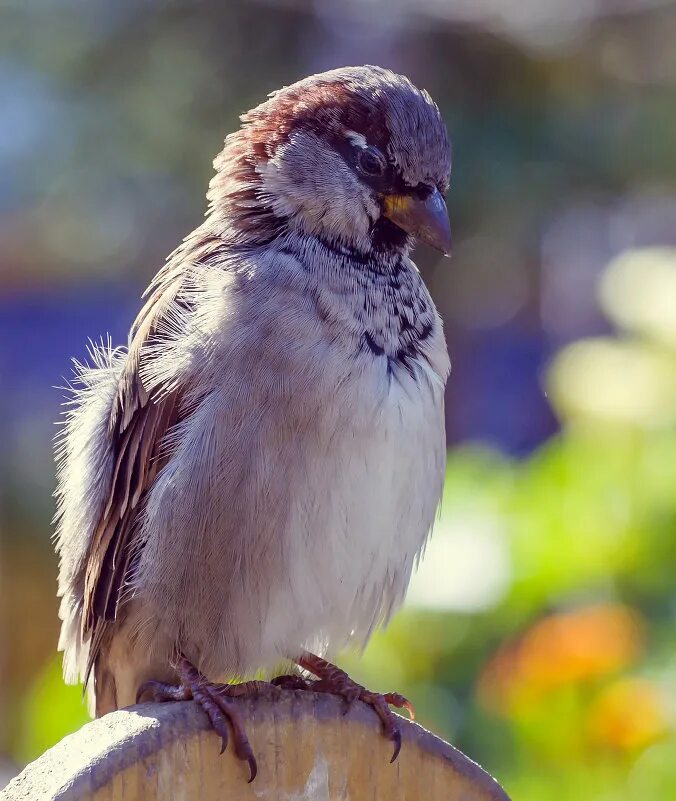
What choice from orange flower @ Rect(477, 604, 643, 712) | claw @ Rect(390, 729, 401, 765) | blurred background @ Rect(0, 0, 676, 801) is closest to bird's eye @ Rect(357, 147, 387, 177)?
claw @ Rect(390, 729, 401, 765)

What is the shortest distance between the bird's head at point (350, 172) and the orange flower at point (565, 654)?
5.41 feet

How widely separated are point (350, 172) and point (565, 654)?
1.86m

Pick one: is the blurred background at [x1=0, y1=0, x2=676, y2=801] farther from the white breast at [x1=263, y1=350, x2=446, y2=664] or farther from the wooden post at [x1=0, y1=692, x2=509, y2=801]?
the wooden post at [x1=0, y1=692, x2=509, y2=801]

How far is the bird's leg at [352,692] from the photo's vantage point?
188 cm

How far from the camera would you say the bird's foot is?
5.62ft

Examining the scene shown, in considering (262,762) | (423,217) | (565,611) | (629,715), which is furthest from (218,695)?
(565,611)

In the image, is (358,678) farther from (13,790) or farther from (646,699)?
(13,790)

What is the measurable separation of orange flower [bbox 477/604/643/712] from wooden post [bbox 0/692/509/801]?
6.12ft

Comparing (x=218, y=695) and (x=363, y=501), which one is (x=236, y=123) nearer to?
(x=363, y=501)

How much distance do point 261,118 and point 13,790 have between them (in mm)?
Answer: 1630

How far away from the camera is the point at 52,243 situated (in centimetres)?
762

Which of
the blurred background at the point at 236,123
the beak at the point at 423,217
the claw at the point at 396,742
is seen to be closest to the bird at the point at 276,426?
the beak at the point at 423,217

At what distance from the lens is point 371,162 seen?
2555 mm

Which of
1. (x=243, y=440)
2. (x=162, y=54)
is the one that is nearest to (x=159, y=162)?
(x=162, y=54)
